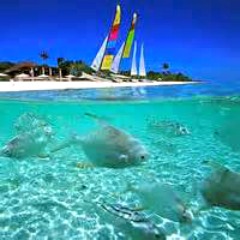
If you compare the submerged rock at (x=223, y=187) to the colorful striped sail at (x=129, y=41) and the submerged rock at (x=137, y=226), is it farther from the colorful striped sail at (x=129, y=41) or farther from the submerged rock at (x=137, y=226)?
the colorful striped sail at (x=129, y=41)

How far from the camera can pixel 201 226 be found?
17.3 ft

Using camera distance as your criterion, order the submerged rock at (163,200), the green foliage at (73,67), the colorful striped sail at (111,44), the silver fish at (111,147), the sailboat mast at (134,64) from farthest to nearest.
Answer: the sailboat mast at (134,64)
the green foliage at (73,67)
the colorful striped sail at (111,44)
the submerged rock at (163,200)
the silver fish at (111,147)

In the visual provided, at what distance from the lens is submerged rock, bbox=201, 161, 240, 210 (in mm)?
3689

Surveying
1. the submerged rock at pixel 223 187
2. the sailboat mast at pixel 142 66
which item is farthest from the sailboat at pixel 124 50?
the submerged rock at pixel 223 187

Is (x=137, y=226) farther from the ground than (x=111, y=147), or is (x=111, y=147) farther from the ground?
(x=111, y=147)

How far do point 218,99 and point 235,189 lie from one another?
19746 millimetres

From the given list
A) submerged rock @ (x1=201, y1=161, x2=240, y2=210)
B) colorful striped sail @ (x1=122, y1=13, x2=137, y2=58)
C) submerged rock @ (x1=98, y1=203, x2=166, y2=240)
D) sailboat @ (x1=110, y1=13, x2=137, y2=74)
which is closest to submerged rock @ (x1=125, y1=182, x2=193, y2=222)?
submerged rock @ (x1=98, y1=203, x2=166, y2=240)

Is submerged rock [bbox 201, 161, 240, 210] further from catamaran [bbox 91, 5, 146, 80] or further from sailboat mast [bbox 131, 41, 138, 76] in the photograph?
sailboat mast [bbox 131, 41, 138, 76]

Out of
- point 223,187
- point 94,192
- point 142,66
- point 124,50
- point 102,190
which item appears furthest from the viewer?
point 142,66

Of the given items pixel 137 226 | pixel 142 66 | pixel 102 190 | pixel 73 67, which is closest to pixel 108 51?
pixel 73 67

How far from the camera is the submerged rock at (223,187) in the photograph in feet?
12.1

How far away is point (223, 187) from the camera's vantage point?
3738mm

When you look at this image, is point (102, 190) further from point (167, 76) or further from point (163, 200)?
point (167, 76)

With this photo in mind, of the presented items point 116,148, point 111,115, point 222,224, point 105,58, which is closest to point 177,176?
point 222,224
